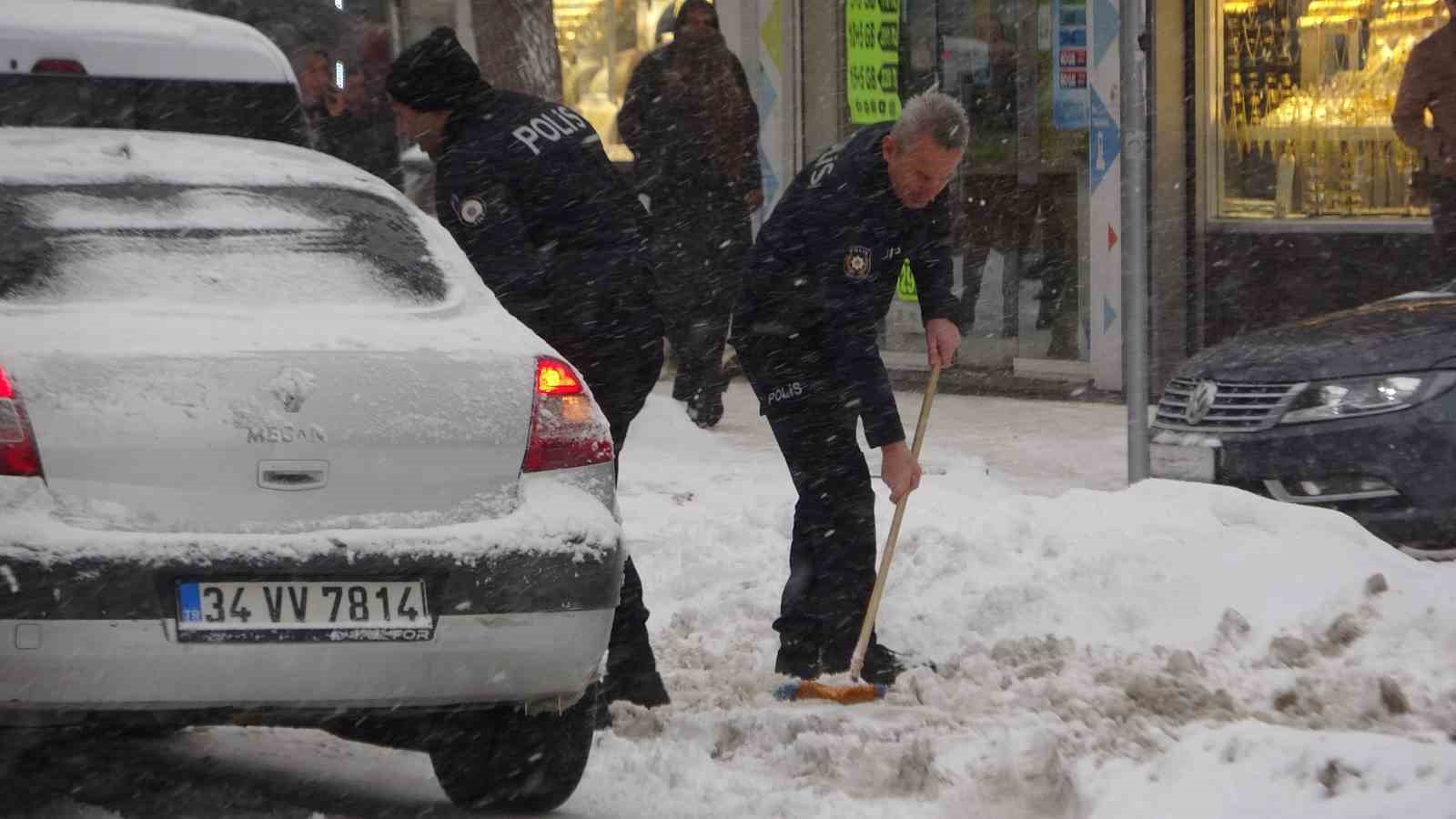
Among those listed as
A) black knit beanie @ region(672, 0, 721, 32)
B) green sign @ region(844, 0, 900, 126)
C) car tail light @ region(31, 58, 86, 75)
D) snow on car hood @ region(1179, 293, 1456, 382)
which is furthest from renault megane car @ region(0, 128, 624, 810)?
green sign @ region(844, 0, 900, 126)

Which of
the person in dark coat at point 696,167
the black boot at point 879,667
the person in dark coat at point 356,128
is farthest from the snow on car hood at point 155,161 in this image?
the person in dark coat at point 356,128

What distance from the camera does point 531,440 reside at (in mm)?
4438

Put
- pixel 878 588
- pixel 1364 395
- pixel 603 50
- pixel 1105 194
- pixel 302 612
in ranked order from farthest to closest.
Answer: pixel 603 50 < pixel 1105 194 < pixel 1364 395 < pixel 878 588 < pixel 302 612

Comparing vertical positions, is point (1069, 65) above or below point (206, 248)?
above

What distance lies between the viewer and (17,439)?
4.02m

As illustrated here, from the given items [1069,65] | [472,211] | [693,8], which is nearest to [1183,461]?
[472,211]

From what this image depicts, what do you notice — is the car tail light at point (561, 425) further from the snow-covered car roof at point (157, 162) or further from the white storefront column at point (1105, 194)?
the white storefront column at point (1105, 194)

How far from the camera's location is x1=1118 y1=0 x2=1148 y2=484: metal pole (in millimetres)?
8047

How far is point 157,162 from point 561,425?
1.22m

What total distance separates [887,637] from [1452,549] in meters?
2.04

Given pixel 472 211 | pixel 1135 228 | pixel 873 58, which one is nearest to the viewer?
pixel 472 211

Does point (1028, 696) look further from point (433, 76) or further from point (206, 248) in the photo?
point (206, 248)

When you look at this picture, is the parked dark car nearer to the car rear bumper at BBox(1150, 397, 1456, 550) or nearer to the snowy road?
the car rear bumper at BBox(1150, 397, 1456, 550)

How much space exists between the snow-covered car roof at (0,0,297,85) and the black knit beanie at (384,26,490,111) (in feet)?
7.92
